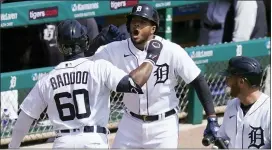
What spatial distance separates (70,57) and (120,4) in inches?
119

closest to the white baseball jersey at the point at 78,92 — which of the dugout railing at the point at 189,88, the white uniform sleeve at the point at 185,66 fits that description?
the white uniform sleeve at the point at 185,66

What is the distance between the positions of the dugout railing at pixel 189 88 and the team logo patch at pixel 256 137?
3.11m

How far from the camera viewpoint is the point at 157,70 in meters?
6.32

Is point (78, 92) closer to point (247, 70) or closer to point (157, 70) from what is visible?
point (157, 70)

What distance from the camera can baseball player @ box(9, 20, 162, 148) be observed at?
5.57 m

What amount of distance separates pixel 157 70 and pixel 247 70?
3.87ft

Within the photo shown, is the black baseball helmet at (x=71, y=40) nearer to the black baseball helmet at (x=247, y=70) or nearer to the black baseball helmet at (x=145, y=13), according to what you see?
the black baseball helmet at (x=145, y=13)

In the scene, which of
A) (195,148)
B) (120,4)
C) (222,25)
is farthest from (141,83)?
(222,25)

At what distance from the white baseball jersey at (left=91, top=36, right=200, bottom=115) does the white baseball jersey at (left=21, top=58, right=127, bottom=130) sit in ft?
2.35

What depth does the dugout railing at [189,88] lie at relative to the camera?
25.8 ft

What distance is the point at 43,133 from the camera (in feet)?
26.6

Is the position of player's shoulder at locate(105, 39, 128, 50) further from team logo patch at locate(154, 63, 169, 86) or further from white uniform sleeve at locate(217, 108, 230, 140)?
white uniform sleeve at locate(217, 108, 230, 140)

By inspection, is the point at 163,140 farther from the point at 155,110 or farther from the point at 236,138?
the point at 236,138

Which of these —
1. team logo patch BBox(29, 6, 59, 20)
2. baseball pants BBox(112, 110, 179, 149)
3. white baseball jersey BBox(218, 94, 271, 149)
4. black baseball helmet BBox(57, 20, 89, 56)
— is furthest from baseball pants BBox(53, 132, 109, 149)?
team logo patch BBox(29, 6, 59, 20)
